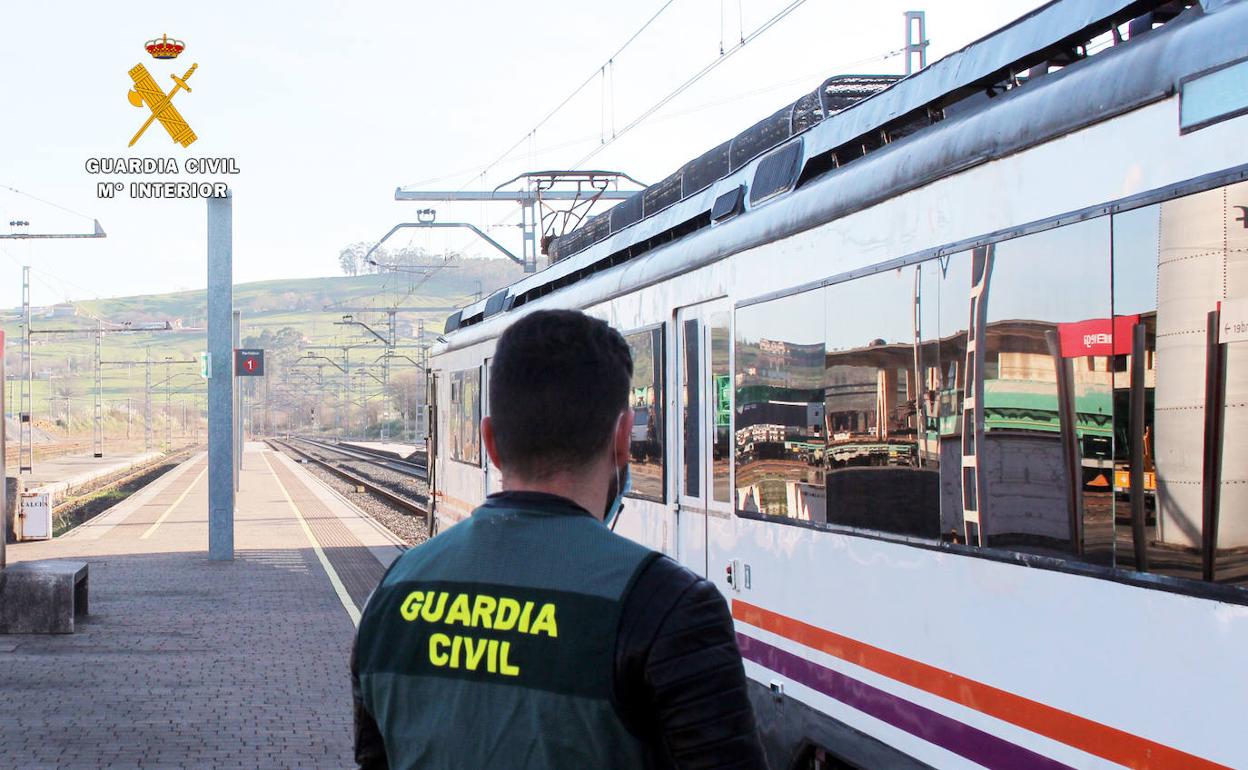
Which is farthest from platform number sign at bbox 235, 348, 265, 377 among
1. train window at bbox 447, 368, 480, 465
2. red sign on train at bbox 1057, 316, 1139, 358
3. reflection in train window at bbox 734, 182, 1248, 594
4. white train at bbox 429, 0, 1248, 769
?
red sign on train at bbox 1057, 316, 1139, 358

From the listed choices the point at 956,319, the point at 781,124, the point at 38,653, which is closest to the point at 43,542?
the point at 38,653

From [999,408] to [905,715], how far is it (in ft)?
4.00

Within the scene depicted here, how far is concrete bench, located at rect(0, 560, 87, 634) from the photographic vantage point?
13.8 meters

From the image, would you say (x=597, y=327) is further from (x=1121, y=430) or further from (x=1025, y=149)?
(x=1025, y=149)

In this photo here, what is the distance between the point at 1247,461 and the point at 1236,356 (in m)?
0.25

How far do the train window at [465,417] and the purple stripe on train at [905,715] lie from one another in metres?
8.51

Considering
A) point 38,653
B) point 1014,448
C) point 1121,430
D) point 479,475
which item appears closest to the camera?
point 1121,430

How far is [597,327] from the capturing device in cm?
250

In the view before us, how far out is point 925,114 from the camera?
586cm

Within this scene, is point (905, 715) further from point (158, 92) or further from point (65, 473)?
point (65, 473)

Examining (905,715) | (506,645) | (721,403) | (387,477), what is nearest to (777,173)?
(721,403)

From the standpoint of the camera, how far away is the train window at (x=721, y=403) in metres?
7.36

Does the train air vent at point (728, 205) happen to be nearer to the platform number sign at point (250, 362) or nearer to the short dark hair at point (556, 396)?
the short dark hair at point (556, 396)

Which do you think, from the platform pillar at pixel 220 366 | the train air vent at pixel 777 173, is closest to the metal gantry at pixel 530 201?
the platform pillar at pixel 220 366
